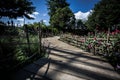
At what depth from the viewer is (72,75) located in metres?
5.22

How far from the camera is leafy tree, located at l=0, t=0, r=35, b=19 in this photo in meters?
25.5

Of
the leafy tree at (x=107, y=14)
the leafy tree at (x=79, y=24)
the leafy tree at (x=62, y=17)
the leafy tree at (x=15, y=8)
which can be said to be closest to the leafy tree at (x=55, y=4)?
the leafy tree at (x=79, y=24)

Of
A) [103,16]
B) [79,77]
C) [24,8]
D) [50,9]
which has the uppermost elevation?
[50,9]

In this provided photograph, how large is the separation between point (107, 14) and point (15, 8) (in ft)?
64.8

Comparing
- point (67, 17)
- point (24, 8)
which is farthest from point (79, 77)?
point (67, 17)

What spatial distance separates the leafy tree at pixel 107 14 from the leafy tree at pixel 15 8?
15.8m

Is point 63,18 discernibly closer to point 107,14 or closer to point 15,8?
point 107,14

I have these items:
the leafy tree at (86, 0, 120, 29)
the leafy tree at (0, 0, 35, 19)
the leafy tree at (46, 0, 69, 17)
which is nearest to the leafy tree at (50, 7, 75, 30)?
the leafy tree at (0, 0, 35, 19)

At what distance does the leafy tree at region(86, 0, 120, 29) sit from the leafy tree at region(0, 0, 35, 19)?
15.8m

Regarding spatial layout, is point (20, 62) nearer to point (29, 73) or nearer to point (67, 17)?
point (29, 73)

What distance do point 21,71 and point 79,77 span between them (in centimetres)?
238

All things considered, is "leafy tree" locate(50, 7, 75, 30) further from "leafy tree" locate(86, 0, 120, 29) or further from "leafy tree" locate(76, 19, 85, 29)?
"leafy tree" locate(76, 19, 85, 29)

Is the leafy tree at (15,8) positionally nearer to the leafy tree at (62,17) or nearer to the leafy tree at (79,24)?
the leafy tree at (62,17)

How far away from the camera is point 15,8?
28547 mm
